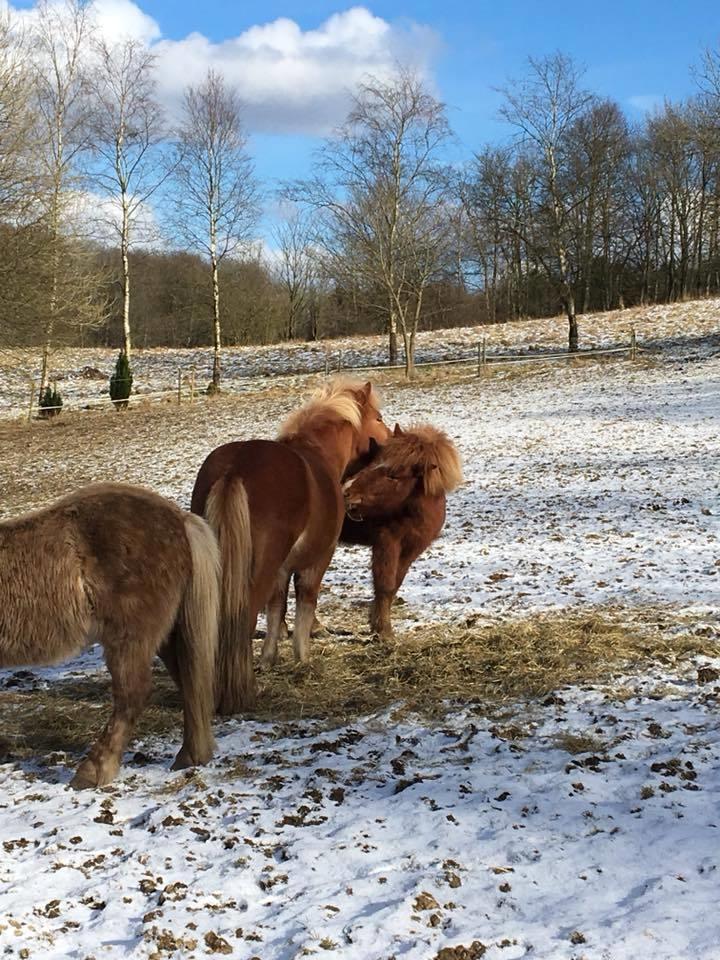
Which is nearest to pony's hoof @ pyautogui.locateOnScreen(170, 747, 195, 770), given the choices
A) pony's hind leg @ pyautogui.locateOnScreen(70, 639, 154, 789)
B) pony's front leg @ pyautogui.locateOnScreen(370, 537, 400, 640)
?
pony's hind leg @ pyautogui.locateOnScreen(70, 639, 154, 789)

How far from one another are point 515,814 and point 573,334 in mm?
26091

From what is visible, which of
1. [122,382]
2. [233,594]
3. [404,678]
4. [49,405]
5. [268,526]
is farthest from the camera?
[122,382]

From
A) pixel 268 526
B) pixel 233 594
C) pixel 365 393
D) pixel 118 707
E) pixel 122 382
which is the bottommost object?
pixel 118 707

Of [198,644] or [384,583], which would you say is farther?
[384,583]

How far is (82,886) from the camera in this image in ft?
8.93

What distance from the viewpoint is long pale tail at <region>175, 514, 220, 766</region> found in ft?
11.8

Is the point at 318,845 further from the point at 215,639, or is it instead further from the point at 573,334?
the point at 573,334

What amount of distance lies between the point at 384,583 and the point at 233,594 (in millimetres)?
1842

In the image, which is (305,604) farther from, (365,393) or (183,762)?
(365,393)

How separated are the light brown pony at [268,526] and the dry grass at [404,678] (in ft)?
0.93

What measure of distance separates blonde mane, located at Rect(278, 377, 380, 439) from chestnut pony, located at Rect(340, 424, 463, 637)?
40 cm

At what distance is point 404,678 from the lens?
4.67 metres

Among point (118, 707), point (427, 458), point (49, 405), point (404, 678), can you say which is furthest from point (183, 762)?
point (49, 405)

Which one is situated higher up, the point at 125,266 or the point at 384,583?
the point at 125,266
